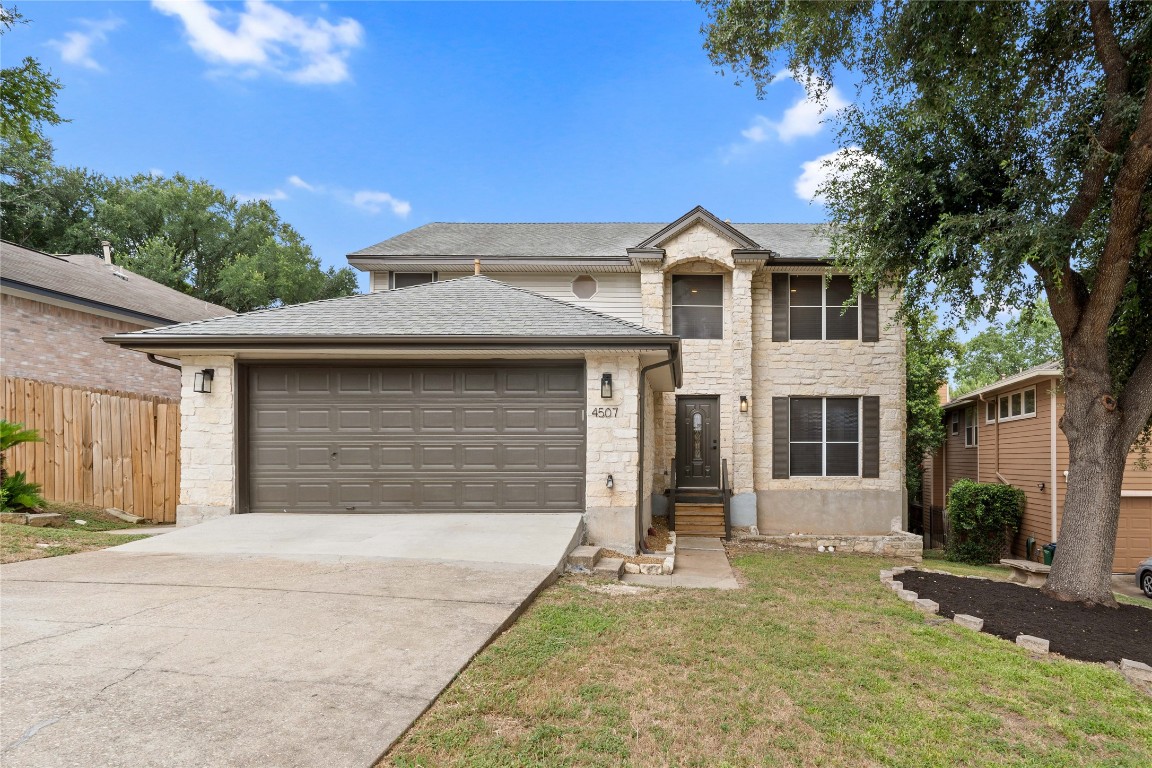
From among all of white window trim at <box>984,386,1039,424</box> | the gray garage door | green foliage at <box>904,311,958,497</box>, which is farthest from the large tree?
green foliage at <box>904,311,958,497</box>

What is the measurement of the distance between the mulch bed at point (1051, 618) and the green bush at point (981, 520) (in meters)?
7.70

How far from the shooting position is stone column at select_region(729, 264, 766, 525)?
458 inches

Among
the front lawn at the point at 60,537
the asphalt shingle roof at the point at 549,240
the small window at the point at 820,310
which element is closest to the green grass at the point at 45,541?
the front lawn at the point at 60,537

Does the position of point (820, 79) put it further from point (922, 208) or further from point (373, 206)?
point (373, 206)

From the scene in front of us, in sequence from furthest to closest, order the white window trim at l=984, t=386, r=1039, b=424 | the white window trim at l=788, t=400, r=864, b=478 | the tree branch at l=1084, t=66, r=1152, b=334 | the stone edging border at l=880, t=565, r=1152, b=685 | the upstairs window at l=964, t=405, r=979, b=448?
the upstairs window at l=964, t=405, r=979, b=448 → the white window trim at l=984, t=386, r=1039, b=424 → the white window trim at l=788, t=400, r=864, b=478 → the tree branch at l=1084, t=66, r=1152, b=334 → the stone edging border at l=880, t=565, r=1152, b=685

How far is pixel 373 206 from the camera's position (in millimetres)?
28938

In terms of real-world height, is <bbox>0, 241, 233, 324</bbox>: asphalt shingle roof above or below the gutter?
above

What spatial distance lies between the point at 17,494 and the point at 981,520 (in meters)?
18.3

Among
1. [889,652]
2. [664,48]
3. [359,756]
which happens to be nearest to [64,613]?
[359,756]

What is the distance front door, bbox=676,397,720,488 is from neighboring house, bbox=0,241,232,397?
11634mm

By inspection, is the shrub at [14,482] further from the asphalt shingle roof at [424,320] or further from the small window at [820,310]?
the small window at [820,310]

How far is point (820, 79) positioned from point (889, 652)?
745 centimetres

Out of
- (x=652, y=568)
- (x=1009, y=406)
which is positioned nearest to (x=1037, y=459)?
(x=1009, y=406)

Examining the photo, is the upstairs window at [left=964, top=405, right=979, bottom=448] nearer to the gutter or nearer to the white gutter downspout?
the white gutter downspout
